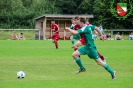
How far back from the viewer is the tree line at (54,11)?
76.4 metres

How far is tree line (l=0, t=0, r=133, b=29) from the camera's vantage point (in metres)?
76.4

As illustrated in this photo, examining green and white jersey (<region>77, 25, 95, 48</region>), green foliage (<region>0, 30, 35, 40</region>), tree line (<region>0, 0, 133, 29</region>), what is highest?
green and white jersey (<region>77, 25, 95, 48</region>)

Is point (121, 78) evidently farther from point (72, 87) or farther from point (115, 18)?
point (115, 18)

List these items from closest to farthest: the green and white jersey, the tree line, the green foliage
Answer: the green and white jersey < the green foliage < the tree line

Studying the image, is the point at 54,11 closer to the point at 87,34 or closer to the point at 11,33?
the point at 11,33

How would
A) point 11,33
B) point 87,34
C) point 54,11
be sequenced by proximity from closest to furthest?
point 87,34, point 11,33, point 54,11

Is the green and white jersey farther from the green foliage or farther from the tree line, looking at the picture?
the tree line

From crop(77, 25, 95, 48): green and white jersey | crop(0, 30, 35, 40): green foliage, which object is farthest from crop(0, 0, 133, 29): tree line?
crop(77, 25, 95, 48): green and white jersey

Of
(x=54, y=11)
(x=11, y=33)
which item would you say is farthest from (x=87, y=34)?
(x=54, y=11)

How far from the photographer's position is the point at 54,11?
288 ft

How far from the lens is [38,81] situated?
504 inches

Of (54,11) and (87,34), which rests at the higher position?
(87,34)

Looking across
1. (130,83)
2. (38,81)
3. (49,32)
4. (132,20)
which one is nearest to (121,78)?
(130,83)

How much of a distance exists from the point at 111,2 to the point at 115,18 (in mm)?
2942
